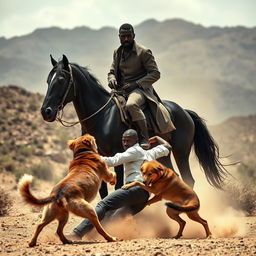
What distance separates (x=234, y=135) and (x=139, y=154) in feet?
122

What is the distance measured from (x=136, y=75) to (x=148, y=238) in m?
3.34

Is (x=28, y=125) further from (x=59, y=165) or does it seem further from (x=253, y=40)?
(x=253, y=40)

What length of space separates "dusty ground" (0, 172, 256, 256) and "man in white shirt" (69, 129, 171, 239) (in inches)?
9.3

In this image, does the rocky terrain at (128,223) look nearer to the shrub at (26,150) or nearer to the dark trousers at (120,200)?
the shrub at (26,150)

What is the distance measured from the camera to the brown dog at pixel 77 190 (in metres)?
7.65

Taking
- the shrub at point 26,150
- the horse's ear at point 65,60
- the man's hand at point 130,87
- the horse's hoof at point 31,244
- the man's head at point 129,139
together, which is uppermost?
the shrub at point 26,150

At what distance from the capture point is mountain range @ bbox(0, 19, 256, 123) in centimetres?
10206

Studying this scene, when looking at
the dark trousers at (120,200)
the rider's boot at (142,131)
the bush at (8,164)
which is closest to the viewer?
the dark trousers at (120,200)

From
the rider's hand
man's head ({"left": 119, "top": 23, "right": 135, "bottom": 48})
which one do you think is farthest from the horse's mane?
man's head ({"left": 119, "top": 23, "right": 135, "bottom": 48})

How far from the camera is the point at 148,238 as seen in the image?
350 inches

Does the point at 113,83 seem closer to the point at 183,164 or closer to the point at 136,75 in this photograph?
the point at 136,75

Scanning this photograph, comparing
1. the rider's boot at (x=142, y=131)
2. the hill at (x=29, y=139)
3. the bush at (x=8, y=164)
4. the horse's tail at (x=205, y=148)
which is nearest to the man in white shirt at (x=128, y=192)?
the rider's boot at (x=142, y=131)

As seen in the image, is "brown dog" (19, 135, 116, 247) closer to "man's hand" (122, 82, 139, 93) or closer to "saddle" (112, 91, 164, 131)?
"saddle" (112, 91, 164, 131)

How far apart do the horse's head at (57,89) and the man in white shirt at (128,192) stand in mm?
1666
